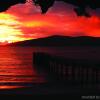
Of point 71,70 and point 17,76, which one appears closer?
point 17,76

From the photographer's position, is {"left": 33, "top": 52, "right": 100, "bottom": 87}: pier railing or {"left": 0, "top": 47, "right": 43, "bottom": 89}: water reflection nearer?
{"left": 0, "top": 47, "right": 43, "bottom": 89}: water reflection

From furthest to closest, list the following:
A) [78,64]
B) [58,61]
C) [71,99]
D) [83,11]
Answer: [58,61] → [78,64] → [71,99] → [83,11]

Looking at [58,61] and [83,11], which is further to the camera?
[58,61]

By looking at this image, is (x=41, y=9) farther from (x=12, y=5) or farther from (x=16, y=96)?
(x=16, y=96)

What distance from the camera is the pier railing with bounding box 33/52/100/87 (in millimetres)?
30178

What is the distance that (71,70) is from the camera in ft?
153

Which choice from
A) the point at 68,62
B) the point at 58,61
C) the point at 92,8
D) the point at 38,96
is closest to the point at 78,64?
the point at 68,62

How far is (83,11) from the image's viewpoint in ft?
33.3

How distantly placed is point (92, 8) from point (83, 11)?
0.90 feet

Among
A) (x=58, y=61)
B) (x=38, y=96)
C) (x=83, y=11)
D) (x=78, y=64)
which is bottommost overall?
(x=58, y=61)

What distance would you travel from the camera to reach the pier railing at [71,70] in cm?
3018

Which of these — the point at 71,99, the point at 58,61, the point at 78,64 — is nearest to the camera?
the point at 71,99

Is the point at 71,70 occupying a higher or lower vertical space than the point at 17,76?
lower

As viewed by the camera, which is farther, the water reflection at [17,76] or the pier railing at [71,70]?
the pier railing at [71,70]
